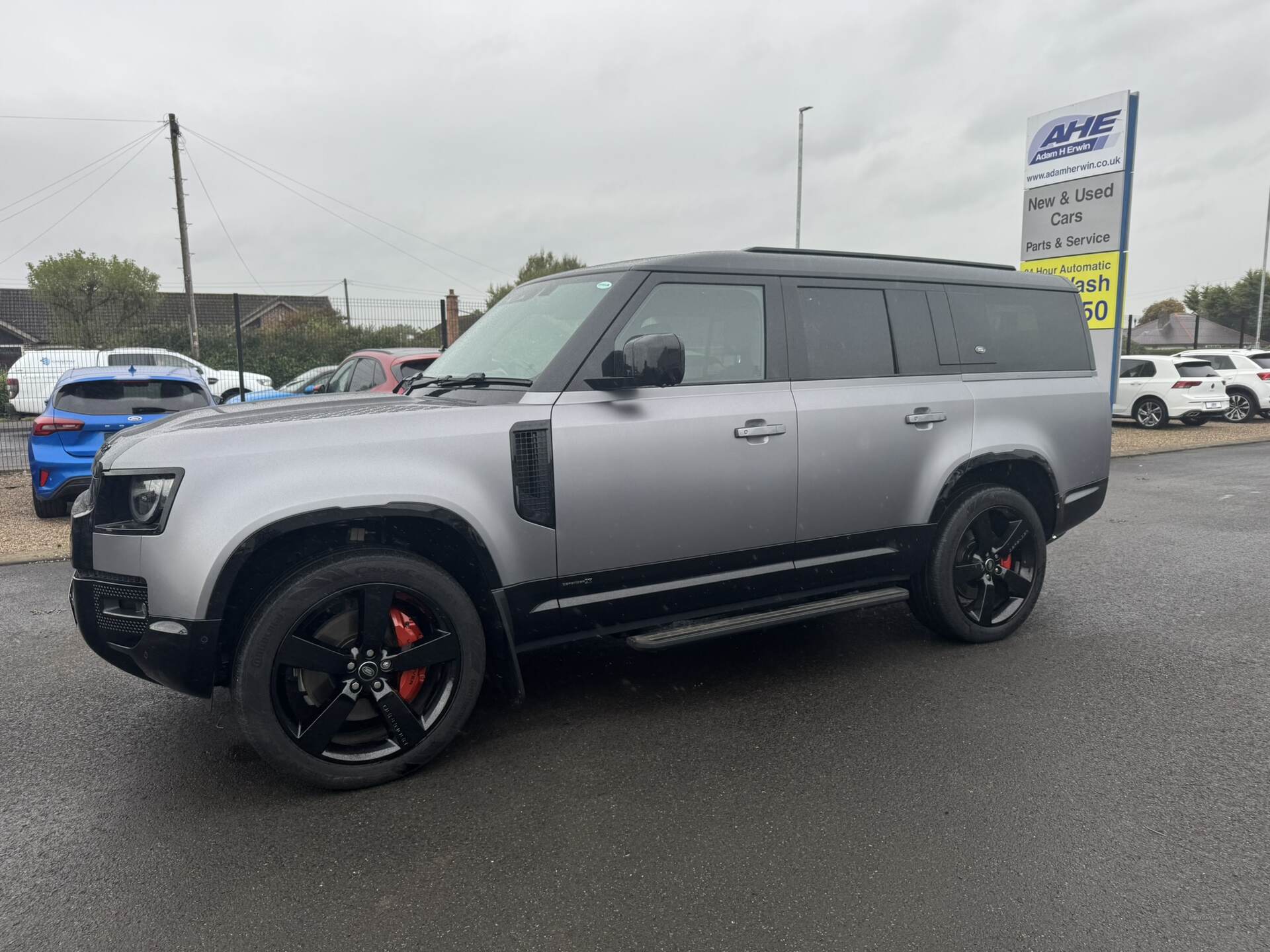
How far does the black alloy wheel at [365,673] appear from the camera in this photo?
309cm

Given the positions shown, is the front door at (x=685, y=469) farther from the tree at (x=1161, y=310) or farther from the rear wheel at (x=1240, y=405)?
the tree at (x=1161, y=310)

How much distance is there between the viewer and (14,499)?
375 inches

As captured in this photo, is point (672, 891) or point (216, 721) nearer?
point (672, 891)

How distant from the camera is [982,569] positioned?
4.67m

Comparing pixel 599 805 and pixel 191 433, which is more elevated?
pixel 191 433

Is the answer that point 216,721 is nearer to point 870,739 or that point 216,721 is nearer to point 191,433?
point 191,433

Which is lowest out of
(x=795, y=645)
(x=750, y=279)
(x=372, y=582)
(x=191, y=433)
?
(x=795, y=645)

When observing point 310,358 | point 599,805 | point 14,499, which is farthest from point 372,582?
point 310,358

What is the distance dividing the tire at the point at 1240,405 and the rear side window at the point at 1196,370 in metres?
1.98

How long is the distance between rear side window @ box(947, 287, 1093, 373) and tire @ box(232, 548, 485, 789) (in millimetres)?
3024

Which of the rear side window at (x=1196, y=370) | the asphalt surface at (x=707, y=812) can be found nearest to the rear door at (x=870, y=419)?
the asphalt surface at (x=707, y=812)

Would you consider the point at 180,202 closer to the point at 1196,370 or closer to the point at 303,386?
the point at 303,386

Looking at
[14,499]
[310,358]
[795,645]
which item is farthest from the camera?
[310,358]

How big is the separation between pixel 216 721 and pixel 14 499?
25.0ft
